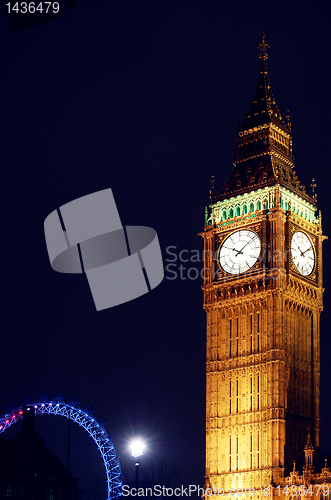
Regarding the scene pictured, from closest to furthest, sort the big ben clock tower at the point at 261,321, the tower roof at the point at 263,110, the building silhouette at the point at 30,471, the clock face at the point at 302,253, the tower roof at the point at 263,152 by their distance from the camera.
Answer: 1. the big ben clock tower at the point at 261,321
2. the building silhouette at the point at 30,471
3. the clock face at the point at 302,253
4. the tower roof at the point at 263,152
5. the tower roof at the point at 263,110

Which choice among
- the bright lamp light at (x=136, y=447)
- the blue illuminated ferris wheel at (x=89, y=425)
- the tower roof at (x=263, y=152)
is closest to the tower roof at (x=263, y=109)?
the tower roof at (x=263, y=152)

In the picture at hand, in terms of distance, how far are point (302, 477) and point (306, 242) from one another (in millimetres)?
26525

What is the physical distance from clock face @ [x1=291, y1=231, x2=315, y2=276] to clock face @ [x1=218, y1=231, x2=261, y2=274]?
411 cm

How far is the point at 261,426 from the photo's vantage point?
108 metres

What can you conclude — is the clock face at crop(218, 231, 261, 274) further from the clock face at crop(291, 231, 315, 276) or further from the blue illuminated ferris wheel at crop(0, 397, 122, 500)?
the blue illuminated ferris wheel at crop(0, 397, 122, 500)

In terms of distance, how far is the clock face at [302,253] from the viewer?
11400 centimetres

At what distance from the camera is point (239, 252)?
114688 millimetres

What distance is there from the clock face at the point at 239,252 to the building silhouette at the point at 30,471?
86.4ft

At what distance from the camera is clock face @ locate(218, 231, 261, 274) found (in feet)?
372

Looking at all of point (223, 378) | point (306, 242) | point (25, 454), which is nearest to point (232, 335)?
point (223, 378)

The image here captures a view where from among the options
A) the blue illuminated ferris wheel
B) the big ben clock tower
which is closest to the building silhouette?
the blue illuminated ferris wheel

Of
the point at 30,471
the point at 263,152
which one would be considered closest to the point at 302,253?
the point at 263,152

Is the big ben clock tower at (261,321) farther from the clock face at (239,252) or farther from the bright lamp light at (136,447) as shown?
the bright lamp light at (136,447)
